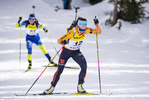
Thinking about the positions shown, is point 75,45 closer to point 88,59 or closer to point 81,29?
point 81,29

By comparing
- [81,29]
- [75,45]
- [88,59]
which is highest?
[81,29]

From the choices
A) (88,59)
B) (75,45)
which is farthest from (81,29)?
(88,59)

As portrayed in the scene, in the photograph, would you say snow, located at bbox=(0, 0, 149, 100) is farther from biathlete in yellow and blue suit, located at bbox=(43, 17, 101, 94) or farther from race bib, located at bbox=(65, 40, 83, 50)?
race bib, located at bbox=(65, 40, 83, 50)

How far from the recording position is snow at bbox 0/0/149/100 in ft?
19.1

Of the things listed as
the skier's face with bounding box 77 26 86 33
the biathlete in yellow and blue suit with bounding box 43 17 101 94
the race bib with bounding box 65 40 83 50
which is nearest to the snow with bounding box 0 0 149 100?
the biathlete in yellow and blue suit with bounding box 43 17 101 94

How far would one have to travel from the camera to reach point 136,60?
948cm

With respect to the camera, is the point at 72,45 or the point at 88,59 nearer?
the point at 72,45

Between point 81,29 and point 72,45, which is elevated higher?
point 81,29

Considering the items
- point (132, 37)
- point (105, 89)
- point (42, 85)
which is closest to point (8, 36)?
point (132, 37)

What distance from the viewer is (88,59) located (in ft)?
31.8

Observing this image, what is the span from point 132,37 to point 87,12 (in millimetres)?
6107

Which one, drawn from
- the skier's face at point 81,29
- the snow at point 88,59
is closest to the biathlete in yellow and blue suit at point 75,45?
the skier's face at point 81,29

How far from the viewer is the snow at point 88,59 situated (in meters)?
5.81

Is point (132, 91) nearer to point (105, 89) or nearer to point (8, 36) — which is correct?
point (105, 89)
